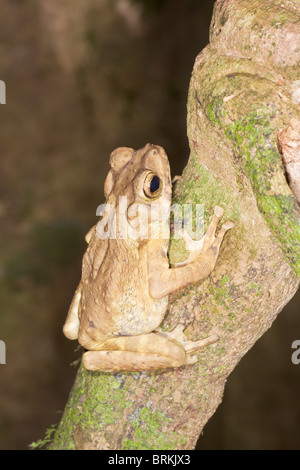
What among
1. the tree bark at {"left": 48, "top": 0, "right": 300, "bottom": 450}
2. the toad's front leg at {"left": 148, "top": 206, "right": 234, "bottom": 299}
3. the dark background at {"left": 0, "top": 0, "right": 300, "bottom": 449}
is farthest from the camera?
the dark background at {"left": 0, "top": 0, "right": 300, "bottom": 449}

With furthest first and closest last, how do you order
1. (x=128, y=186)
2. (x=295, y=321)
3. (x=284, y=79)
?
(x=295, y=321) < (x=128, y=186) < (x=284, y=79)

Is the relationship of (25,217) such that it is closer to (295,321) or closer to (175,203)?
(295,321)

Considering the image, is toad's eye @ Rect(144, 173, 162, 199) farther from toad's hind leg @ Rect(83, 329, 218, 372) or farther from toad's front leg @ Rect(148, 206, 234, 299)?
toad's hind leg @ Rect(83, 329, 218, 372)

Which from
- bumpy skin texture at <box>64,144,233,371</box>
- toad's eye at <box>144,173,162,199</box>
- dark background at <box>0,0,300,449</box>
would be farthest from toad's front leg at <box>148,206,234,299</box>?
dark background at <box>0,0,300,449</box>

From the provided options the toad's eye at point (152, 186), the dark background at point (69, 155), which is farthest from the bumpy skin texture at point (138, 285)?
the dark background at point (69, 155)

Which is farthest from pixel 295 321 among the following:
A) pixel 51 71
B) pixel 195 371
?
pixel 51 71

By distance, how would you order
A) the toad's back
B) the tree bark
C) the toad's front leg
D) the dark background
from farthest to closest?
the dark background < the toad's back < the toad's front leg < the tree bark

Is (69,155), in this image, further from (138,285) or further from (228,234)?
(228,234)
